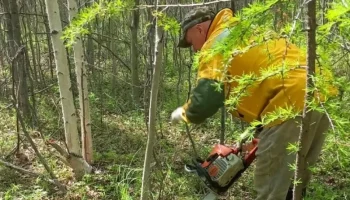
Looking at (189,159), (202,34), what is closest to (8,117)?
(189,159)

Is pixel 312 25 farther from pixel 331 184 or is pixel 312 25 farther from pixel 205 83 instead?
pixel 331 184

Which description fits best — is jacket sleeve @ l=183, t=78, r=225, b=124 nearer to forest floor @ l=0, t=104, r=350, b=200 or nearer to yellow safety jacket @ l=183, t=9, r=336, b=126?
yellow safety jacket @ l=183, t=9, r=336, b=126

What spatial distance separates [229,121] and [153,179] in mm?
2484

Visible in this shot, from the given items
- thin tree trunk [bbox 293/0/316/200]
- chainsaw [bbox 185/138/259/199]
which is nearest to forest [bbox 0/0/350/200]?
thin tree trunk [bbox 293/0/316/200]

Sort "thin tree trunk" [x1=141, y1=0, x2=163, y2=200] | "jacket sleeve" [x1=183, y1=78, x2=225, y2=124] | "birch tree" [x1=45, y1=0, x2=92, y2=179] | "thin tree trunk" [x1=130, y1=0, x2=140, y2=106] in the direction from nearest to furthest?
"thin tree trunk" [x1=141, y1=0, x2=163, y2=200], "jacket sleeve" [x1=183, y1=78, x2=225, y2=124], "birch tree" [x1=45, y1=0, x2=92, y2=179], "thin tree trunk" [x1=130, y1=0, x2=140, y2=106]

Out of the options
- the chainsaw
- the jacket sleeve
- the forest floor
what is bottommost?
the forest floor

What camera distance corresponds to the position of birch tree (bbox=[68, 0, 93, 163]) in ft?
14.9

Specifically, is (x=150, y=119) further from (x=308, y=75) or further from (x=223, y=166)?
(x=308, y=75)

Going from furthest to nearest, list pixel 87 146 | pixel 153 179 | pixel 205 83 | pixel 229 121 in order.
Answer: pixel 229 121 → pixel 87 146 → pixel 153 179 → pixel 205 83

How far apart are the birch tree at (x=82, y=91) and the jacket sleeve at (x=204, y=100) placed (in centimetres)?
188

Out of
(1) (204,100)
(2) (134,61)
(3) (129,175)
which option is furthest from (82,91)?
(2) (134,61)

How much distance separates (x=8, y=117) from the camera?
22.5ft

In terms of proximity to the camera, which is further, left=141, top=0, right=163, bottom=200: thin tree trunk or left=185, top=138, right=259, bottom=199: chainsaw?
left=185, top=138, right=259, bottom=199: chainsaw

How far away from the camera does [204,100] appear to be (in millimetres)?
3082
